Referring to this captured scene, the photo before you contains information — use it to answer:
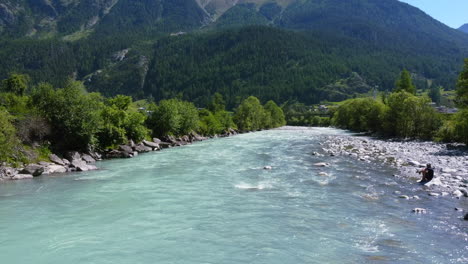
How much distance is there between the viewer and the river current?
13.4 metres

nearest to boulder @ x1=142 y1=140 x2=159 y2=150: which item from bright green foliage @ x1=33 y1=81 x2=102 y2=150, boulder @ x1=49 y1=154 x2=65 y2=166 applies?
bright green foliage @ x1=33 y1=81 x2=102 y2=150

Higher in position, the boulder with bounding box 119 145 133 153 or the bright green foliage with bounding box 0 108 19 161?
the bright green foliage with bounding box 0 108 19 161

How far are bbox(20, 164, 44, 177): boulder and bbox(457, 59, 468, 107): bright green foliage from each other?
196 feet

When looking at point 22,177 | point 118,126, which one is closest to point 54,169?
point 22,177

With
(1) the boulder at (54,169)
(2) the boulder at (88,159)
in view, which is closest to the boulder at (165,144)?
(2) the boulder at (88,159)

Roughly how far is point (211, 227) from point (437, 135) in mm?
62270

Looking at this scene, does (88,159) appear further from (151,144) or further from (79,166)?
(151,144)

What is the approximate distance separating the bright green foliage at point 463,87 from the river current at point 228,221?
35673 millimetres

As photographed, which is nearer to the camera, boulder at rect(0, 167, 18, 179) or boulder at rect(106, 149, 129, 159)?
boulder at rect(0, 167, 18, 179)

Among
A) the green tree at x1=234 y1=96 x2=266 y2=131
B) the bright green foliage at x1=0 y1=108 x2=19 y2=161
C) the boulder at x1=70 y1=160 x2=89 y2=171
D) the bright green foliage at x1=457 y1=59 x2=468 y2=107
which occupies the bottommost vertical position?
the green tree at x1=234 y1=96 x2=266 y2=131

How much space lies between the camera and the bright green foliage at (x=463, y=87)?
54.1m

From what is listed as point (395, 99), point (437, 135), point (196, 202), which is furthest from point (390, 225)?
point (395, 99)

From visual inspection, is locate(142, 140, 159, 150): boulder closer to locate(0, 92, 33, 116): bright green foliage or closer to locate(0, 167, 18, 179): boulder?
locate(0, 92, 33, 116): bright green foliage

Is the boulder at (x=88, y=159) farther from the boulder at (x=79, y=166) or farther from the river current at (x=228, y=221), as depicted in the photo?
the river current at (x=228, y=221)
